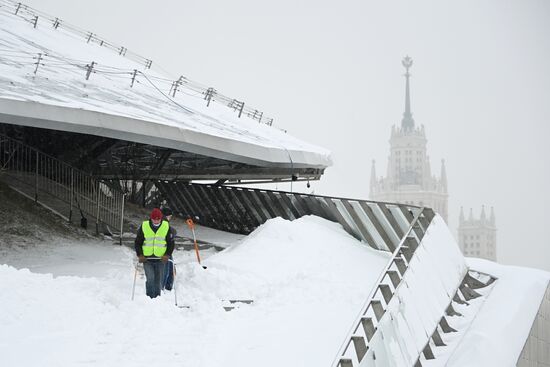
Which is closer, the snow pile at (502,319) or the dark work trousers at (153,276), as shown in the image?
the snow pile at (502,319)

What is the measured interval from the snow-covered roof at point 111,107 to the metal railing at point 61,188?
325 centimetres

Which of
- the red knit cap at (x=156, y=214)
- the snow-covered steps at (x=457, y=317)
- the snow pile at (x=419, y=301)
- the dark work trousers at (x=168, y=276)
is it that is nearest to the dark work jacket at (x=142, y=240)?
the red knit cap at (x=156, y=214)

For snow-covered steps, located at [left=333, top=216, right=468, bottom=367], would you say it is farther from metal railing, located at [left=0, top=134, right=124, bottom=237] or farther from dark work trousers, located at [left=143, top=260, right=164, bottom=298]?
metal railing, located at [left=0, top=134, right=124, bottom=237]

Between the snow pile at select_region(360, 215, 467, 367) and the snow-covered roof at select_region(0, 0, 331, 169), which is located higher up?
the snow-covered roof at select_region(0, 0, 331, 169)

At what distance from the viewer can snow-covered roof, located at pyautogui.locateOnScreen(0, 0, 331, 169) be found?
674 inches

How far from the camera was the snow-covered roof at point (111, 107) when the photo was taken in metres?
17.1

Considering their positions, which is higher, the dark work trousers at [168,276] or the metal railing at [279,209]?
the metal railing at [279,209]

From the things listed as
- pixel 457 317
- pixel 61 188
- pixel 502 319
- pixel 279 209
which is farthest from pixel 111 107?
pixel 502 319

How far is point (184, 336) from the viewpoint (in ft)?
34.6

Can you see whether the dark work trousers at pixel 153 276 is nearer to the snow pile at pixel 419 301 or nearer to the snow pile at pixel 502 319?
the snow pile at pixel 419 301

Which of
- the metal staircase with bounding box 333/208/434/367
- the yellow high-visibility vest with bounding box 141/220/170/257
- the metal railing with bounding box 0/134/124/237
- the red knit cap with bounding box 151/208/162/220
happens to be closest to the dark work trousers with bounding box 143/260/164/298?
the yellow high-visibility vest with bounding box 141/220/170/257

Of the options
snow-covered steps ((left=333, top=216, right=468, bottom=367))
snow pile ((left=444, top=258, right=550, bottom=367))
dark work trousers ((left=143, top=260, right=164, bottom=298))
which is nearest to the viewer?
snow-covered steps ((left=333, top=216, right=468, bottom=367))

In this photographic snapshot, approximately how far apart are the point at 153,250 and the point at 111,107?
778 cm

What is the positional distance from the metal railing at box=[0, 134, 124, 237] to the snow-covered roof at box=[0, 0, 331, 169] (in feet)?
10.7
